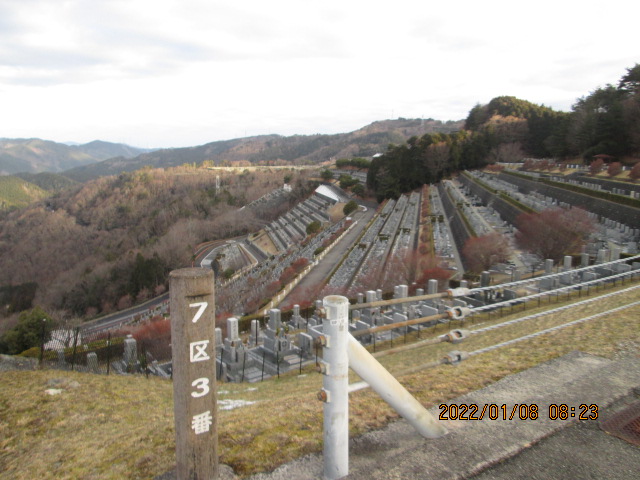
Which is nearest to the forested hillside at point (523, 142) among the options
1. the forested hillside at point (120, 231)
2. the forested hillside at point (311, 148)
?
the forested hillside at point (120, 231)

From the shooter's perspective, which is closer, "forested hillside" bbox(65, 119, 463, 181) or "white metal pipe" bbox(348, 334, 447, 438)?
"white metal pipe" bbox(348, 334, 447, 438)

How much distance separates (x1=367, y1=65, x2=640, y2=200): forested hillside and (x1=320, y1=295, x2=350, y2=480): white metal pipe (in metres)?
36.0

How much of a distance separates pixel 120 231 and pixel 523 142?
6234cm

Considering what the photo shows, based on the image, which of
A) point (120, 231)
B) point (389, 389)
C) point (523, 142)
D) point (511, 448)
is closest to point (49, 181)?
point (120, 231)

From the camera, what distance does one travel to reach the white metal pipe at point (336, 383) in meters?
2.02

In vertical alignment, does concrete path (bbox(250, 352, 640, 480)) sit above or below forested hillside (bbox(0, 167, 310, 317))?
above

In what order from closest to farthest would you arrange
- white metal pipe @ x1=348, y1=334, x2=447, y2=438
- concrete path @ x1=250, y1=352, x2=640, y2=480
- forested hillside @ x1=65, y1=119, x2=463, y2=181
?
white metal pipe @ x1=348, y1=334, x2=447, y2=438, concrete path @ x1=250, y1=352, x2=640, y2=480, forested hillside @ x1=65, y1=119, x2=463, y2=181

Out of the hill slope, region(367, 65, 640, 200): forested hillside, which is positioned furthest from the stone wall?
the hill slope

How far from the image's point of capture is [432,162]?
138 ft

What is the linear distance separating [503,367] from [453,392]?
801 mm

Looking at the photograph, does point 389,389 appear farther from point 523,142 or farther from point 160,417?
point 523,142

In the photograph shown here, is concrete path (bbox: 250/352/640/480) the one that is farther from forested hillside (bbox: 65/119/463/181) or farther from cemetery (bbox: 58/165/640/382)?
forested hillside (bbox: 65/119/463/181)

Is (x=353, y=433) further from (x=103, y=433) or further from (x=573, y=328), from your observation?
(x=573, y=328)
